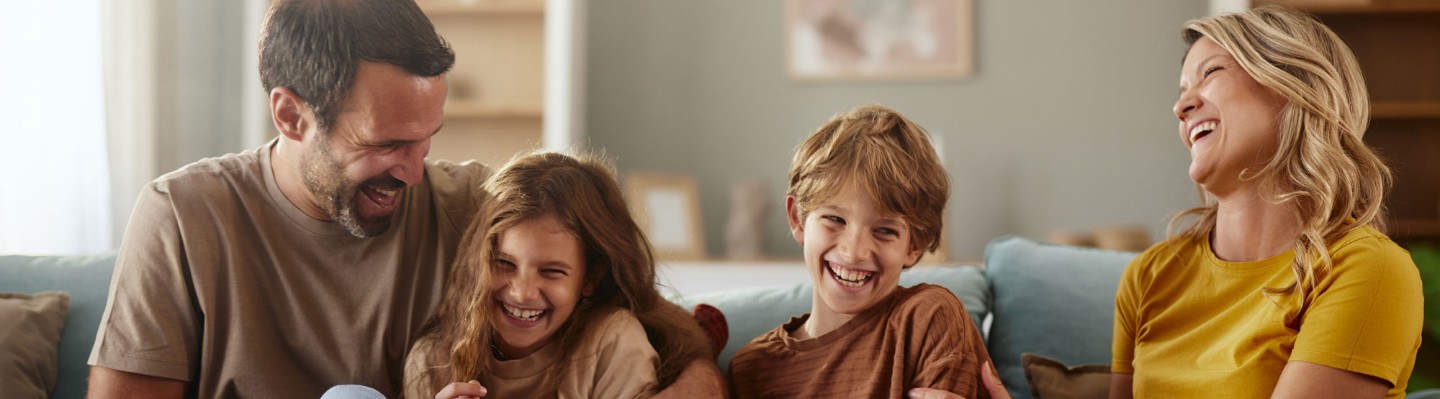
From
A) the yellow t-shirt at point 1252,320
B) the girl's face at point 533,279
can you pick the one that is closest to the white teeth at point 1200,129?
the yellow t-shirt at point 1252,320

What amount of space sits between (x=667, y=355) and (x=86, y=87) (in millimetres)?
2080

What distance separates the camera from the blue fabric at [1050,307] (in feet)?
6.16

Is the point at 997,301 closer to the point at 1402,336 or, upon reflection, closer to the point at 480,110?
the point at 1402,336

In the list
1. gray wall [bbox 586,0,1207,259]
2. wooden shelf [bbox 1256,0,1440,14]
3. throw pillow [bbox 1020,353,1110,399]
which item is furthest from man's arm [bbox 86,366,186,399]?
wooden shelf [bbox 1256,0,1440,14]

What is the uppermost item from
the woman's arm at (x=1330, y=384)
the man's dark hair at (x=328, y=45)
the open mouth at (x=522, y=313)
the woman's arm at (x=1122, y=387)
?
the man's dark hair at (x=328, y=45)

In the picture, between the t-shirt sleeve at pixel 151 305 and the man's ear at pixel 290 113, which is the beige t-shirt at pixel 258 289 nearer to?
the t-shirt sleeve at pixel 151 305

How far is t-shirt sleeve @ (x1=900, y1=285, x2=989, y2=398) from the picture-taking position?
136 cm

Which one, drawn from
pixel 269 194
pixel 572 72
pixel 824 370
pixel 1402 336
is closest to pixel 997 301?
pixel 824 370

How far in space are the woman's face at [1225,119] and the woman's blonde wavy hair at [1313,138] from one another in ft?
0.05

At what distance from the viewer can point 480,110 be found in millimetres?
3709

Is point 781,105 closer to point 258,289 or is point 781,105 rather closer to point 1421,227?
point 1421,227

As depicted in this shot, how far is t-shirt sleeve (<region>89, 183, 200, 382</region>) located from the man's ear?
7.1 inches

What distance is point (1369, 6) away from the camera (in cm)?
347

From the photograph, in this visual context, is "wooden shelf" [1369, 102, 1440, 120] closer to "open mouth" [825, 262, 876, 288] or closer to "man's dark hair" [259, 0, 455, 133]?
"open mouth" [825, 262, 876, 288]
